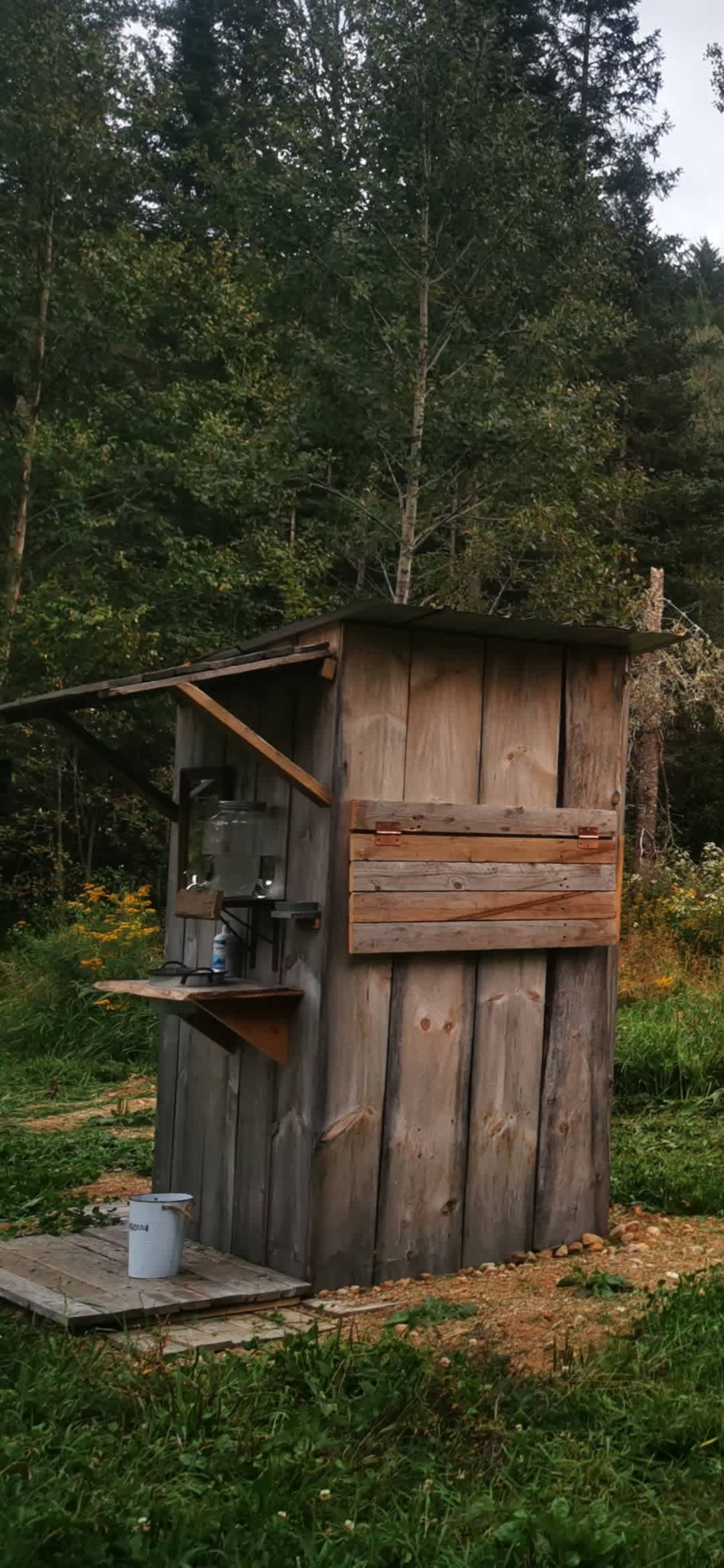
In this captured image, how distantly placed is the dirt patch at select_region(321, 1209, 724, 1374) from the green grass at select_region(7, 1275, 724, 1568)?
23cm

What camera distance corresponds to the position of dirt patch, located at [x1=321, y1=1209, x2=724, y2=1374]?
4.20 meters

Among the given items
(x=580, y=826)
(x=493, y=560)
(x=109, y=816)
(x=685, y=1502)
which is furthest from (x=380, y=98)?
(x=685, y=1502)

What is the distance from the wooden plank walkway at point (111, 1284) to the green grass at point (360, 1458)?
0.29 metres

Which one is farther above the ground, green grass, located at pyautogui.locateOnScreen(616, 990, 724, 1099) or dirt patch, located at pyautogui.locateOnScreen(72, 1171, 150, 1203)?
green grass, located at pyautogui.locateOnScreen(616, 990, 724, 1099)

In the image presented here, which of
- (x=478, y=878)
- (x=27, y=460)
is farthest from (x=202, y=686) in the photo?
(x=27, y=460)

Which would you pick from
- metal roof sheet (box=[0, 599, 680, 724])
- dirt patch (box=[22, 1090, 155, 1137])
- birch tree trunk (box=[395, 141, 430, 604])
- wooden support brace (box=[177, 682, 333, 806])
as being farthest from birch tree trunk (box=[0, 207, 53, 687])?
wooden support brace (box=[177, 682, 333, 806])

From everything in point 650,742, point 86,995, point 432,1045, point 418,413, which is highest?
point 418,413

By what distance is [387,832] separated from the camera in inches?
195

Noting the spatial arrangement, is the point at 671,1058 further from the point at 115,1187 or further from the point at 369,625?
the point at 369,625

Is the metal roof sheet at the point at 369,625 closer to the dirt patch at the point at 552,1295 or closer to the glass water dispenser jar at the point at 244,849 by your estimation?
the glass water dispenser jar at the point at 244,849

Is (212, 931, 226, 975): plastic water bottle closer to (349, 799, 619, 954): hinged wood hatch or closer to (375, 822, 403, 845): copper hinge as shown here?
(349, 799, 619, 954): hinged wood hatch

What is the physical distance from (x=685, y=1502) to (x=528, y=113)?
14521mm

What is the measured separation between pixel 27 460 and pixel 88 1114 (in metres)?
8.67

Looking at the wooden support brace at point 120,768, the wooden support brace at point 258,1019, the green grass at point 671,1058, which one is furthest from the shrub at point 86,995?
the wooden support brace at point 258,1019
